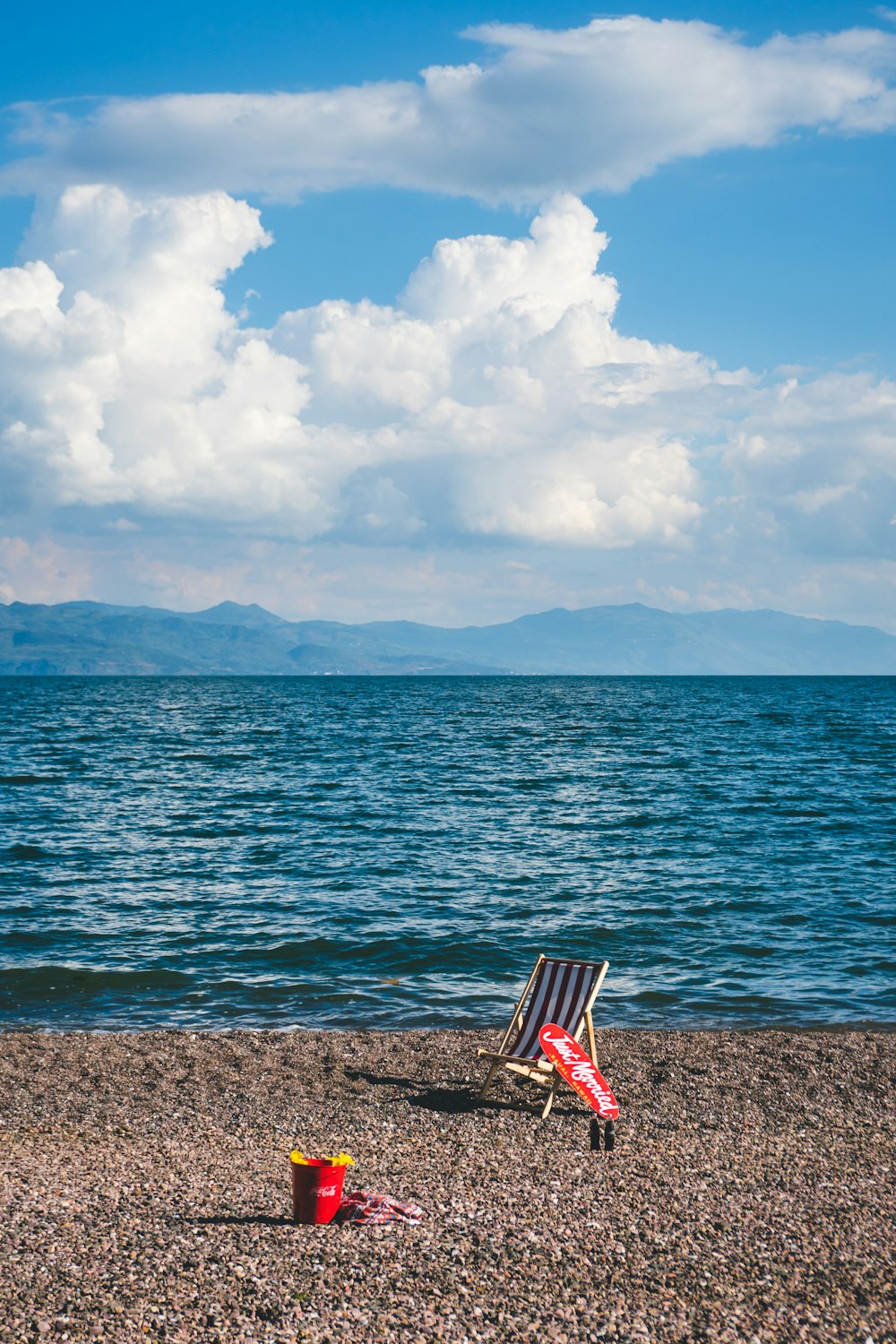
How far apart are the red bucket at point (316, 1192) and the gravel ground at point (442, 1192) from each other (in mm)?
180

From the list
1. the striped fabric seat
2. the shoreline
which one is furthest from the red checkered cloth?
the shoreline

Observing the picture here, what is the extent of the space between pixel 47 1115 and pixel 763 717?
78483 mm

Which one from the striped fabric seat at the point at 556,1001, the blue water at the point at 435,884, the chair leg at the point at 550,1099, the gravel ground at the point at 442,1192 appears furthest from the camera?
the blue water at the point at 435,884

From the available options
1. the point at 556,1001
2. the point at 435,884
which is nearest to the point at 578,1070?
the point at 556,1001

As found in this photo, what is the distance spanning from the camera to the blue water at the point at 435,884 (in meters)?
16.7

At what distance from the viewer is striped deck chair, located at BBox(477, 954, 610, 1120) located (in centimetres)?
1203

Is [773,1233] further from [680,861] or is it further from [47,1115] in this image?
[680,861]

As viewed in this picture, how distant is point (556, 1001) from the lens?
13.1m

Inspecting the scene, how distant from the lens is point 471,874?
2555cm

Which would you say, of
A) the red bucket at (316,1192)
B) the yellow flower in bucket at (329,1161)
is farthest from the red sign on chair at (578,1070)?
the red bucket at (316,1192)

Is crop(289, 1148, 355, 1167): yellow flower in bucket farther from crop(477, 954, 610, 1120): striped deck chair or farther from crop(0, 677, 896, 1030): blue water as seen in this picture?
crop(0, 677, 896, 1030): blue water

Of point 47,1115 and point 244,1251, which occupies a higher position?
point 244,1251

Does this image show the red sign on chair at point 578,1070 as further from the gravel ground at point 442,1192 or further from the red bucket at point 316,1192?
the red bucket at point 316,1192

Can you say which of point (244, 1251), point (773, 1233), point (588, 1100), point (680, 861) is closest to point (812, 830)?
point (680, 861)
